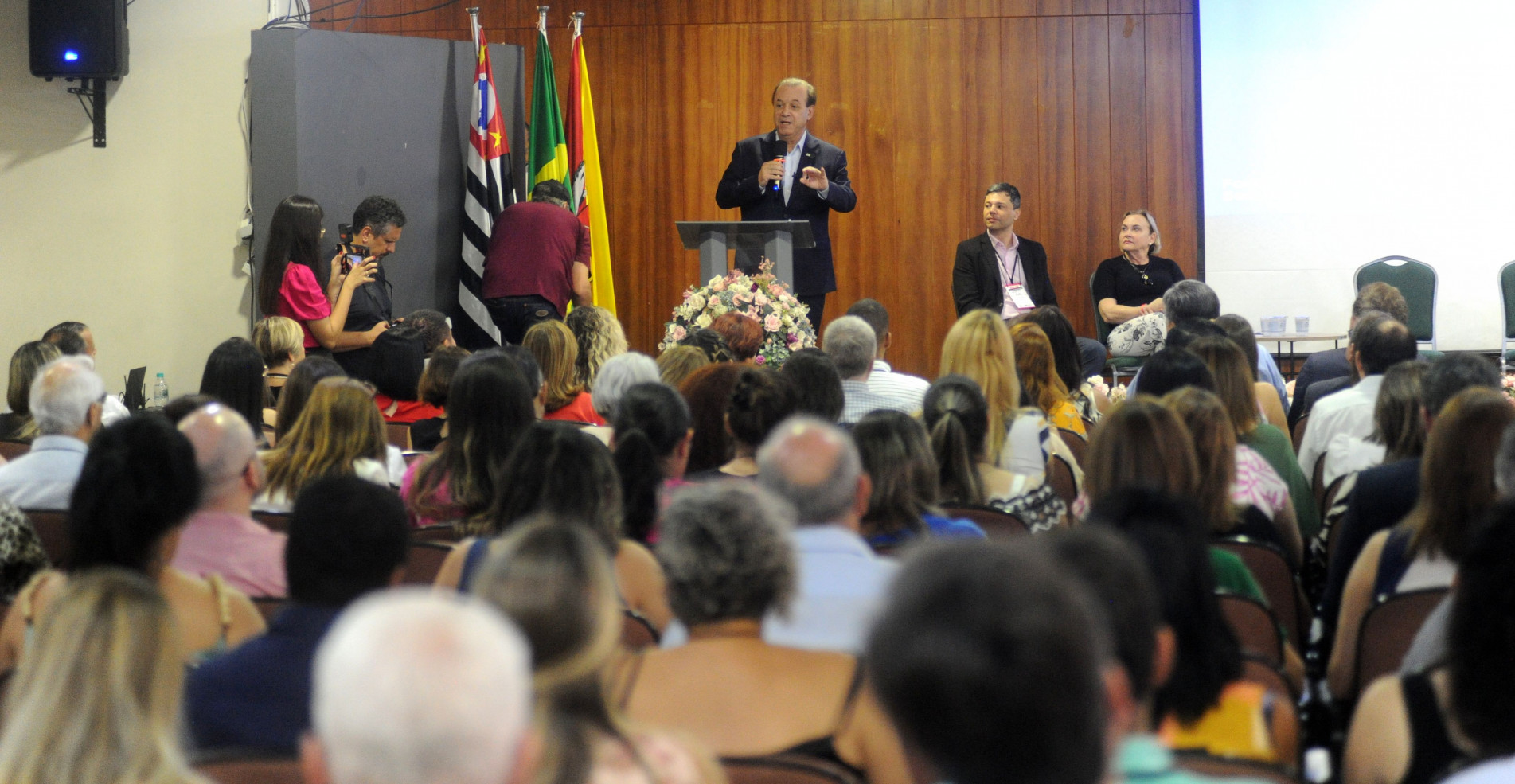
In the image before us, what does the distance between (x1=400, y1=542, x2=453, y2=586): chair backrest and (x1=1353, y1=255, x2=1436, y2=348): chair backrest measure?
7751mm

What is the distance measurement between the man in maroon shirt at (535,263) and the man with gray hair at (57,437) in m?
4.13

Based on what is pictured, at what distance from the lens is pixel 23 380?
4812 mm

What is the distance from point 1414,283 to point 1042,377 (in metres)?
5.26

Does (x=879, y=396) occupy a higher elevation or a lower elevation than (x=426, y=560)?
higher

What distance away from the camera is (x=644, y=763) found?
4.95 ft

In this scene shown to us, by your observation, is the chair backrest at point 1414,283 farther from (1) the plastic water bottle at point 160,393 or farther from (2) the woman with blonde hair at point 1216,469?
(1) the plastic water bottle at point 160,393

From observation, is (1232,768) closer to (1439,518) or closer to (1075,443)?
(1439,518)

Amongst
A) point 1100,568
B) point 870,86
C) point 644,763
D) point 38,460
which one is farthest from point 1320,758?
point 870,86

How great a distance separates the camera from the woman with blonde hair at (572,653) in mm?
1474

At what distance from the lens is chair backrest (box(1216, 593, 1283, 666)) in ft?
8.38

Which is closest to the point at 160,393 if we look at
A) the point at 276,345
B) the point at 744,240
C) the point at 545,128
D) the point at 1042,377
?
the point at 276,345

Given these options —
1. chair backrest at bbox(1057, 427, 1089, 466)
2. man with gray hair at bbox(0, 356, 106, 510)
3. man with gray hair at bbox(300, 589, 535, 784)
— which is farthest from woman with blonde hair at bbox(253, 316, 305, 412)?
man with gray hair at bbox(300, 589, 535, 784)

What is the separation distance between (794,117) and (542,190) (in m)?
1.52

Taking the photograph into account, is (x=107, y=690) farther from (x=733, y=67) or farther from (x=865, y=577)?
(x=733, y=67)
